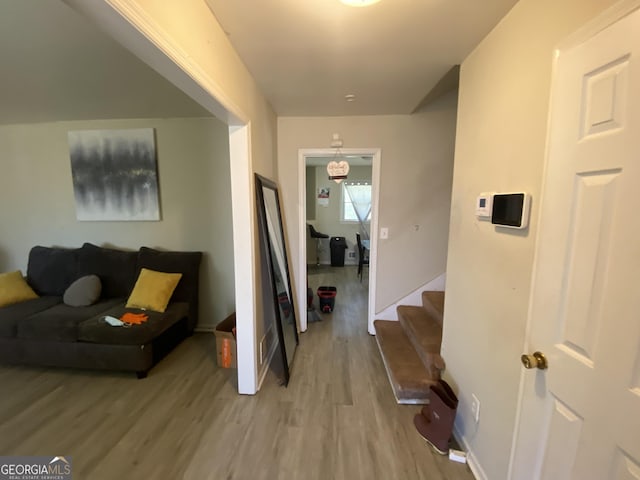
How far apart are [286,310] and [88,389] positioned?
1684 millimetres

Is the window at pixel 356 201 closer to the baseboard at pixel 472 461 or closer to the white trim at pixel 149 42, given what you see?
the baseboard at pixel 472 461

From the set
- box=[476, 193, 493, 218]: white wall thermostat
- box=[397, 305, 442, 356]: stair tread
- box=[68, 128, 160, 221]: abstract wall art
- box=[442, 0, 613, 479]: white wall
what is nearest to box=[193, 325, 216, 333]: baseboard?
box=[68, 128, 160, 221]: abstract wall art

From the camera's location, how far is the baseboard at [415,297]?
304cm

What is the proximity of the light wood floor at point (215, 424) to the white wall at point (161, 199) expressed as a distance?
1118 millimetres

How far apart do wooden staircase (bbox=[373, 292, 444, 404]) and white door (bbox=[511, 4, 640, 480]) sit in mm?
1007

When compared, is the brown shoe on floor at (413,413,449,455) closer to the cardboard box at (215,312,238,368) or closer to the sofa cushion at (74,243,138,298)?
the cardboard box at (215,312,238,368)

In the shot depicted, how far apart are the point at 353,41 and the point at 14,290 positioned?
3951 mm

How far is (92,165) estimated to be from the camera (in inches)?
121

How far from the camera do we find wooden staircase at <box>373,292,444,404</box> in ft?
6.69

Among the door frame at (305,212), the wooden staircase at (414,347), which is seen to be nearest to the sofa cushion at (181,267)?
the door frame at (305,212)

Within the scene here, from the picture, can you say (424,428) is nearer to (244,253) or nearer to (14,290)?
(244,253)

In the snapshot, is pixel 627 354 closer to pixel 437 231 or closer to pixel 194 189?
pixel 437 231

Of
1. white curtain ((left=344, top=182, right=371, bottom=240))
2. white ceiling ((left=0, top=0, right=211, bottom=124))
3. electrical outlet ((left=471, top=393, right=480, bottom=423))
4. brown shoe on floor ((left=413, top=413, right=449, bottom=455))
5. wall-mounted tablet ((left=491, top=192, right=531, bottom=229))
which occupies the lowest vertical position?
brown shoe on floor ((left=413, top=413, right=449, bottom=455))

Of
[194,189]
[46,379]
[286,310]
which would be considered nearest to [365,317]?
[286,310]
